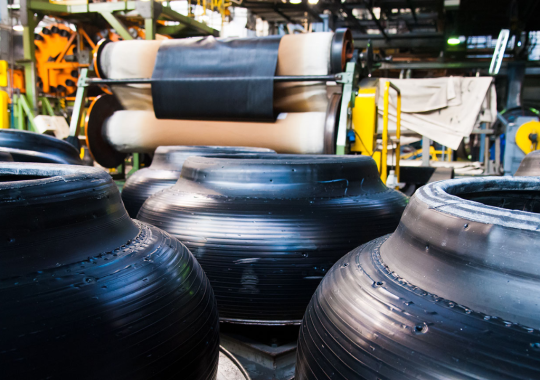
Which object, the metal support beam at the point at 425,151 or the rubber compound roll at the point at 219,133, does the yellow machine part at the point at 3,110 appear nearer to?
the rubber compound roll at the point at 219,133

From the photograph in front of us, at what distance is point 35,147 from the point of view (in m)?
A: 1.95

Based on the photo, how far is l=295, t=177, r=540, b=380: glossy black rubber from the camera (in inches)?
21.8

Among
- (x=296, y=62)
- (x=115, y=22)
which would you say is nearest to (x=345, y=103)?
(x=296, y=62)

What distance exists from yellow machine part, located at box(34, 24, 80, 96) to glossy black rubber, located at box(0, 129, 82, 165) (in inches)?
204

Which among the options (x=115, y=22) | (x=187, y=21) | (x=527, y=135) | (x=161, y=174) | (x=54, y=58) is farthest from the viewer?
(x=54, y=58)

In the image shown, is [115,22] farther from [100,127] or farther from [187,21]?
[100,127]

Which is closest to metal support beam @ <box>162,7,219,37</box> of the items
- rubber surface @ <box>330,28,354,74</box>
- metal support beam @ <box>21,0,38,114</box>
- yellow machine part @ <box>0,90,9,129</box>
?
metal support beam @ <box>21,0,38,114</box>

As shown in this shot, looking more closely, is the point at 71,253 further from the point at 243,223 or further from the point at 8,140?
the point at 8,140

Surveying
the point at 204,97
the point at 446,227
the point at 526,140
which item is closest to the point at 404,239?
the point at 446,227

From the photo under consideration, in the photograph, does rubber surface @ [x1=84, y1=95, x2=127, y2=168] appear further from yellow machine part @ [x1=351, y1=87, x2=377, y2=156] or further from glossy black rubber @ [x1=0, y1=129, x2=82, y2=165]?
yellow machine part @ [x1=351, y1=87, x2=377, y2=156]

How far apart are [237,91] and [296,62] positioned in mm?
534

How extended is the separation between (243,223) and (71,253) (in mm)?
727

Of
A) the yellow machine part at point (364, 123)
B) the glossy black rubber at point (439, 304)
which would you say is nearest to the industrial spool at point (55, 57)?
the yellow machine part at point (364, 123)

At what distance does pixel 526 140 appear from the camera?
5199 mm
